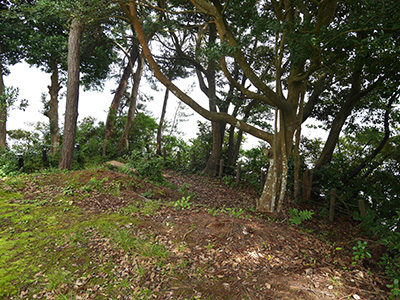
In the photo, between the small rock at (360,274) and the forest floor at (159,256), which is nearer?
the forest floor at (159,256)

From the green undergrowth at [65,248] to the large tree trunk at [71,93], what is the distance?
12.8ft

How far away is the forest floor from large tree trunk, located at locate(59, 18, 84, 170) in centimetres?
368

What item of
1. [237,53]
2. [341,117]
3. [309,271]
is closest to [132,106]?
[237,53]

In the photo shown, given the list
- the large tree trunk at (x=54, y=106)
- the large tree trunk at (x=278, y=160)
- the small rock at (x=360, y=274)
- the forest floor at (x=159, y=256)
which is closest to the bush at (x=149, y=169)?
the forest floor at (x=159, y=256)

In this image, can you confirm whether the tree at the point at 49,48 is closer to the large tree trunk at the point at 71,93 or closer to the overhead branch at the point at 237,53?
the large tree trunk at the point at 71,93

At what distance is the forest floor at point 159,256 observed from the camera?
3.25 metres

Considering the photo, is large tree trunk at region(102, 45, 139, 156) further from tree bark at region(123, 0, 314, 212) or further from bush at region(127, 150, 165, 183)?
tree bark at region(123, 0, 314, 212)

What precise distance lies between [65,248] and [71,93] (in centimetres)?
690

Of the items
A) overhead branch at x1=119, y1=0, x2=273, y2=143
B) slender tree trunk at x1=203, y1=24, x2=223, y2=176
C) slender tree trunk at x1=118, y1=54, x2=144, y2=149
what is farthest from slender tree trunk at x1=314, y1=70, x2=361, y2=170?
slender tree trunk at x1=118, y1=54, x2=144, y2=149

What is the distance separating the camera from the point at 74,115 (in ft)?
31.2

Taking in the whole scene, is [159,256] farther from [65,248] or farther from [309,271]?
[309,271]

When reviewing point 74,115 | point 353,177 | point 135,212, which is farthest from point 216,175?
point 135,212

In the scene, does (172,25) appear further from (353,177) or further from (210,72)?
(353,177)

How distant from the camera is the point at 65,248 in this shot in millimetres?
4141
